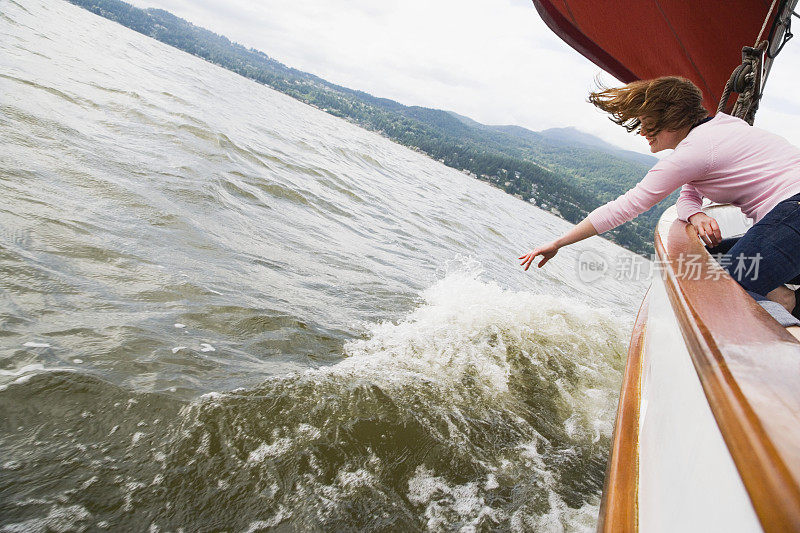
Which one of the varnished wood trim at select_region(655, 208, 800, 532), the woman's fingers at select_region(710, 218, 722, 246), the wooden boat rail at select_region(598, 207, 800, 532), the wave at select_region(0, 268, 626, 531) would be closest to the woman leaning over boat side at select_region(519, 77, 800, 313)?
the woman's fingers at select_region(710, 218, 722, 246)

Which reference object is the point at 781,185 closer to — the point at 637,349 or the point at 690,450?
the point at 637,349

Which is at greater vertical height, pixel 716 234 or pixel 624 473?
pixel 716 234

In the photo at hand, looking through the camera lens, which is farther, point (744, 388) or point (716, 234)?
point (716, 234)

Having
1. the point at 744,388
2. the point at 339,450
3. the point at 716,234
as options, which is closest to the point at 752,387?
the point at 744,388

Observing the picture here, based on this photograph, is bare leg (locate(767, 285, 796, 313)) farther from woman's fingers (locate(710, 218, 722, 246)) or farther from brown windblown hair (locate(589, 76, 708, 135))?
brown windblown hair (locate(589, 76, 708, 135))

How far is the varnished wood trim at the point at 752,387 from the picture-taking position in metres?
0.48

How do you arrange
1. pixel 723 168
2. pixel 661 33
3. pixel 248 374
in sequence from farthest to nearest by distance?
pixel 661 33, pixel 248 374, pixel 723 168

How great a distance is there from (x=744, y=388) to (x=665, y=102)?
216 cm

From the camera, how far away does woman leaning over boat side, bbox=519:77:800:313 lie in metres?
1.95

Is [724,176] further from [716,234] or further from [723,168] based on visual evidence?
[716,234]

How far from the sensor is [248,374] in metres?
2.64

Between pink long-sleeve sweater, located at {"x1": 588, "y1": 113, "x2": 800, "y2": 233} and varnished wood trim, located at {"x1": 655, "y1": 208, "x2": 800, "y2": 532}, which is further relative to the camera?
pink long-sleeve sweater, located at {"x1": 588, "y1": 113, "x2": 800, "y2": 233}

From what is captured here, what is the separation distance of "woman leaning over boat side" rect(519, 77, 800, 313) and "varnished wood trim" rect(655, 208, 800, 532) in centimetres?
101

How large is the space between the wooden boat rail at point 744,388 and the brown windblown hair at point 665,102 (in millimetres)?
1145
